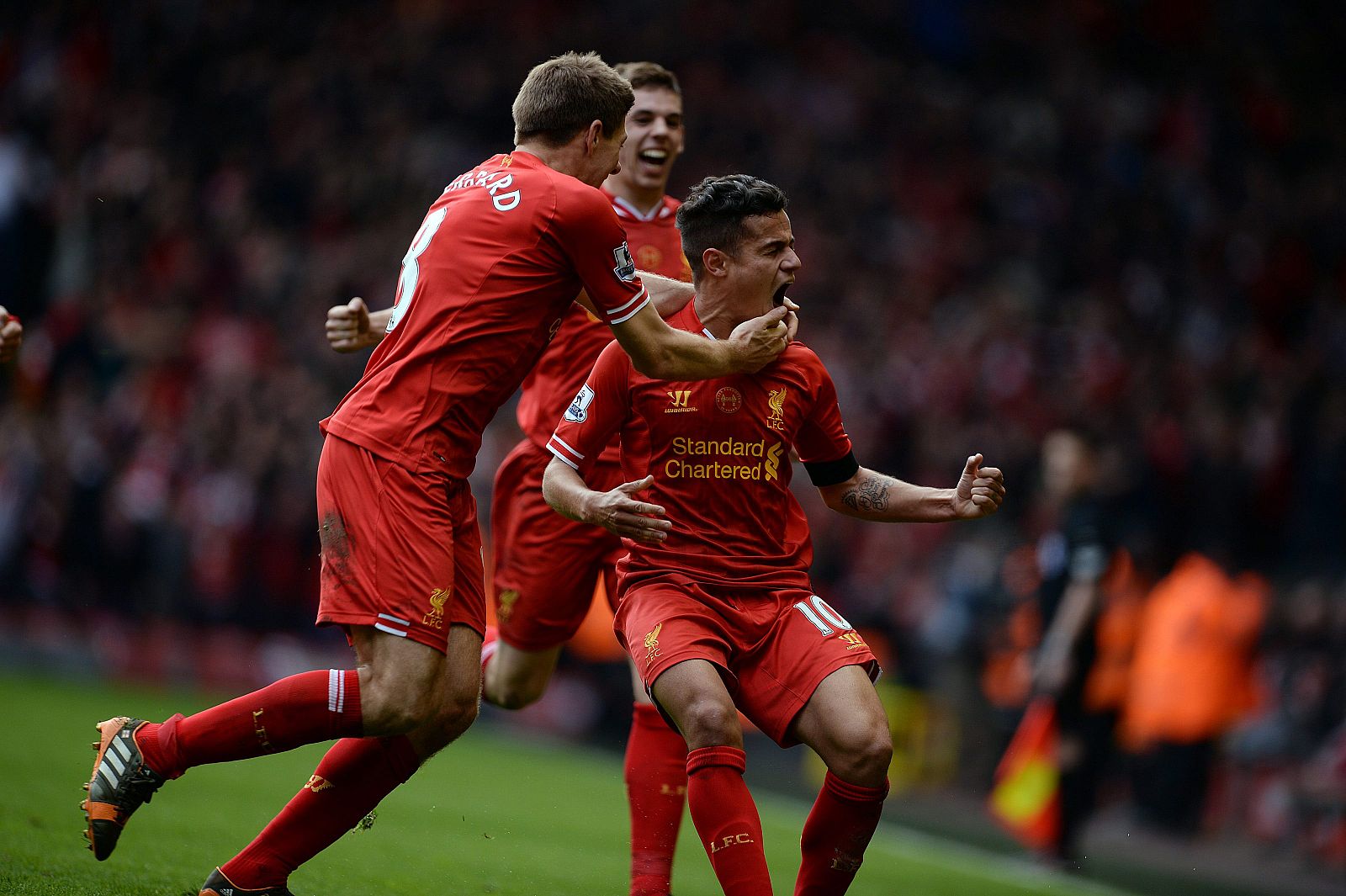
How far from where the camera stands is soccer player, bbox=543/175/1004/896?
184 inches

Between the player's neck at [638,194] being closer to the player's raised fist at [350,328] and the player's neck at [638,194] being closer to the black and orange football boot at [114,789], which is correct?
the player's raised fist at [350,328]

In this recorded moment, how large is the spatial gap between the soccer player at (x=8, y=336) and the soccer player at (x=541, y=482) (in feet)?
4.29

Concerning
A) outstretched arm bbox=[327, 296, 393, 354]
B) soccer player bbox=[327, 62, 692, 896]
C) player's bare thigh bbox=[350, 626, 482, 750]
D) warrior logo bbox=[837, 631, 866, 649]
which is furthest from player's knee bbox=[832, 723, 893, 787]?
outstretched arm bbox=[327, 296, 393, 354]

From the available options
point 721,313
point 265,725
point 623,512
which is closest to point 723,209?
point 721,313

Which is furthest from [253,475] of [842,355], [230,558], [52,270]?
[842,355]

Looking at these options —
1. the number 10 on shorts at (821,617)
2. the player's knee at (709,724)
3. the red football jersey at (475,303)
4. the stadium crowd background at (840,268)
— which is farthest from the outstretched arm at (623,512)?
the stadium crowd background at (840,268)

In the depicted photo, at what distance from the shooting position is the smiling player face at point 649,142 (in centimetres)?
643

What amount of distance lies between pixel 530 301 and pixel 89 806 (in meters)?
2.02

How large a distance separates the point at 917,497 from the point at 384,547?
1839 mm

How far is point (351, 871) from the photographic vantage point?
5.99 meters

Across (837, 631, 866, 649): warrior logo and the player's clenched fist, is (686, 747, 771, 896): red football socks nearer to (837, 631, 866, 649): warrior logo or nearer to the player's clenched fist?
(837, 631, 866, 649): warrior logo

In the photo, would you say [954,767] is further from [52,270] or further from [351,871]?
[52,270]

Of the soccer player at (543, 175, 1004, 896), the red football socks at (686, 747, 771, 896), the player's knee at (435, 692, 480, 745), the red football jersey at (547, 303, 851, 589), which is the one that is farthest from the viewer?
the red football jersey at (547, 303, 851, 589)

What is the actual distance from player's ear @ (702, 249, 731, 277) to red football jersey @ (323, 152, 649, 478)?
438 mm
